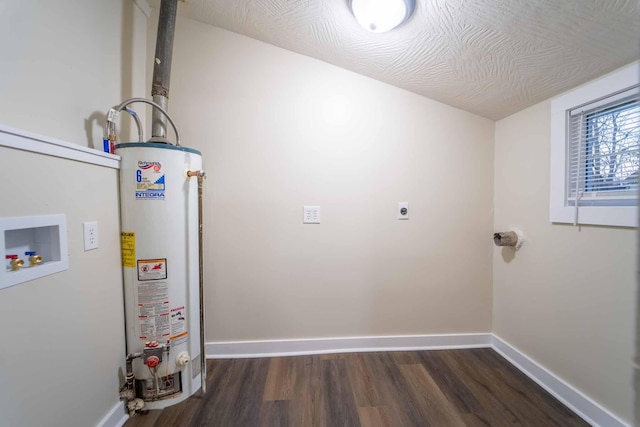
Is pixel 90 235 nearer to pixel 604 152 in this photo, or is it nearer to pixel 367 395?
pixel 367 395

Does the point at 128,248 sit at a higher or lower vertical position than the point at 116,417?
higher

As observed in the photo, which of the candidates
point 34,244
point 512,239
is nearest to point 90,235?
point 34,244

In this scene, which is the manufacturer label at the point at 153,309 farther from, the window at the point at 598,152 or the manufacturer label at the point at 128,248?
the window at the point at 598,152

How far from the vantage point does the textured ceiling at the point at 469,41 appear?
0.83 meters

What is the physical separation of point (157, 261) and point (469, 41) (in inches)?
73.6

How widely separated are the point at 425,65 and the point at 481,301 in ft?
5.64

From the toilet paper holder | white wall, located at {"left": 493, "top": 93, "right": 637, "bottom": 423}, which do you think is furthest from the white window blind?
the toilet paper holder

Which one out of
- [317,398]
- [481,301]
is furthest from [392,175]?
[317,398]

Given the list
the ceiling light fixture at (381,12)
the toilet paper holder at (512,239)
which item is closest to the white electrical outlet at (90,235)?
the ceiling light fixture at (381,12)

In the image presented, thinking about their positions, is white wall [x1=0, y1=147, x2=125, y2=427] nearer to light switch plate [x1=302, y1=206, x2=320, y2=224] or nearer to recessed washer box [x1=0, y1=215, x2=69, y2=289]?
recessed washer box [x1=0, y1=215, x2=69, y2=289]

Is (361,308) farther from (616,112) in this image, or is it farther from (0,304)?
(616,112)

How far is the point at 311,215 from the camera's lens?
1512 mm

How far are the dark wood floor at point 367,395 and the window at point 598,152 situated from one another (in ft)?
3.40

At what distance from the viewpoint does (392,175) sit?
1.55 meters
